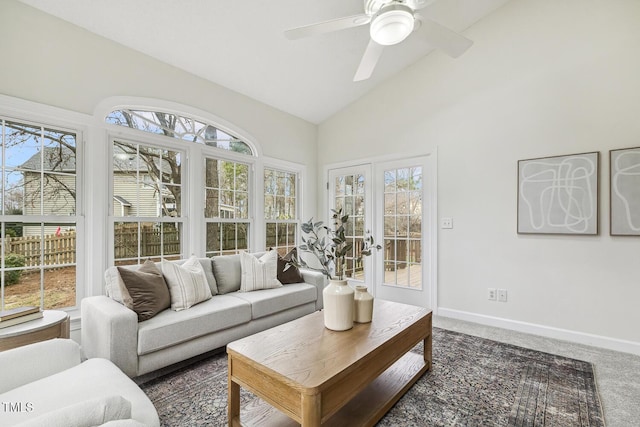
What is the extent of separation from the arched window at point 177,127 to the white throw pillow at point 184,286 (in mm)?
1460

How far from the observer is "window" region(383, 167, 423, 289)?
154 inches

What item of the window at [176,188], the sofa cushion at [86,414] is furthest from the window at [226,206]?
the sofa cushion at [86,414]

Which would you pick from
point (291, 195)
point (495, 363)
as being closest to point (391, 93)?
point (291, 195)

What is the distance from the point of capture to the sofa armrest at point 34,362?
131 cm

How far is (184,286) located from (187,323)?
367 mm

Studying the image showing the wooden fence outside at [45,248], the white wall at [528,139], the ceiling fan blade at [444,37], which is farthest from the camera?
the white wall at [528,139]

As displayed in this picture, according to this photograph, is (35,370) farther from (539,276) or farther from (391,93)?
(391,93)

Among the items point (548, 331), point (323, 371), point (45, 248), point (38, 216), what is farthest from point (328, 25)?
point (548, 331)

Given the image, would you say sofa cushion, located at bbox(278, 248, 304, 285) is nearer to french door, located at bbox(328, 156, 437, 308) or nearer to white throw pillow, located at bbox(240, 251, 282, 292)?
white throw pillow, located at bbox(240, 251, 282, 292)

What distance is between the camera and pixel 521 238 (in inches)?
124

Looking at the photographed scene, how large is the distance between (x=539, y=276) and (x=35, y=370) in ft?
13.0

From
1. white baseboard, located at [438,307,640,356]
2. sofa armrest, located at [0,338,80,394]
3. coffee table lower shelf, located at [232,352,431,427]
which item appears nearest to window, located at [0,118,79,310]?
sofa armrest, located at [0,338,80,394]

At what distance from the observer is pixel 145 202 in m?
3.05

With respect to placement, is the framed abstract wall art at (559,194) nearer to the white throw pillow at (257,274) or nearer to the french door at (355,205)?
the french door at (355,205)
